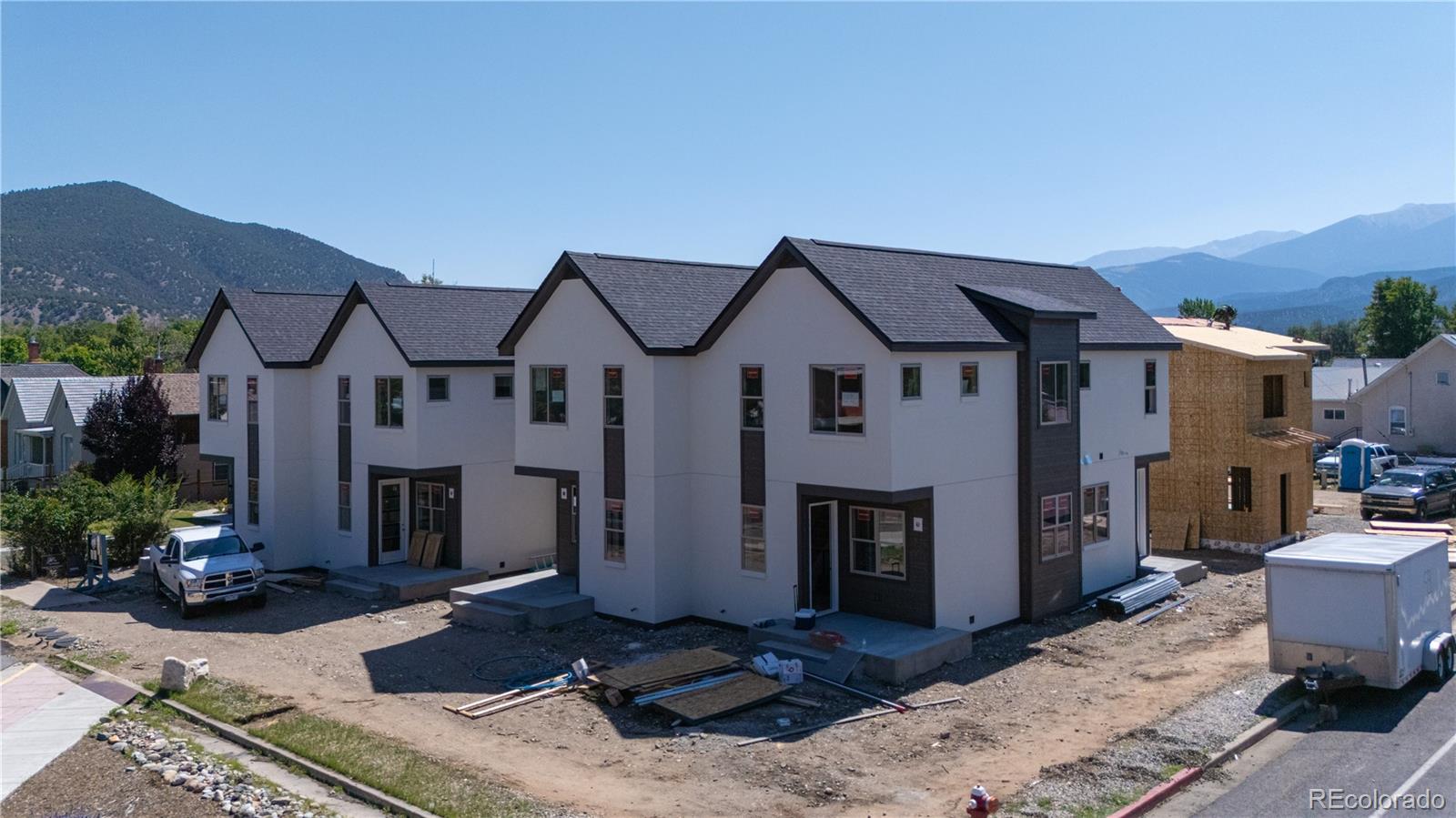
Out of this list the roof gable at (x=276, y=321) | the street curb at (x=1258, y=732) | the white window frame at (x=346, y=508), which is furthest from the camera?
the roof gable at (x=276, y=321)

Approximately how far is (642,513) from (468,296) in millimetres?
11181

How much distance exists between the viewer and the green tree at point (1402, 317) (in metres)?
82.7

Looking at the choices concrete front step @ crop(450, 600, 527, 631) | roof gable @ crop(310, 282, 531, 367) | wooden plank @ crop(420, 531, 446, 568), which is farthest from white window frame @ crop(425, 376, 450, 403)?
concrete front step @ crop(450, 600, 527, 631)

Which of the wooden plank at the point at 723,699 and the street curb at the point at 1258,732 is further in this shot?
the wooden plank at the point at 723,699

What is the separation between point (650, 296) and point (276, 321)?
14.2 metres

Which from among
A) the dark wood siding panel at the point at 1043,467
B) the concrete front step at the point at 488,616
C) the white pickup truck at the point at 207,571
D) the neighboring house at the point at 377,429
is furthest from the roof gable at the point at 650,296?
the white pickup truck at the point at 207,571

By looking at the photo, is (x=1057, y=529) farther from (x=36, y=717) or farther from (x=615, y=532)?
(x=36, y=717)

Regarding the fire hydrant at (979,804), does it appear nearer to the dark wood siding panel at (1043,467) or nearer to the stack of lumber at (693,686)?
the stack of lumber at (693,686)

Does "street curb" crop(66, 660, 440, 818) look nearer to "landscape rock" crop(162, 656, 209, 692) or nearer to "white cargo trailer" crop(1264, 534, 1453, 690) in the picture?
"landscape rock" crop(162, 656, 209, 692)

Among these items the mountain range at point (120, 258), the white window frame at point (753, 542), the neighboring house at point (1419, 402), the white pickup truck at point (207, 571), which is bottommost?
the white pickup truck at point (207, 571)

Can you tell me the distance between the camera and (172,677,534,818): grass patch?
13.4 meters

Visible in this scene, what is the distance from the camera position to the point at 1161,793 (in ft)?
44.1

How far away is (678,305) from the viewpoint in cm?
2459

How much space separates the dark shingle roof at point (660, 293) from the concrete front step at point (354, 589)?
974 cm
